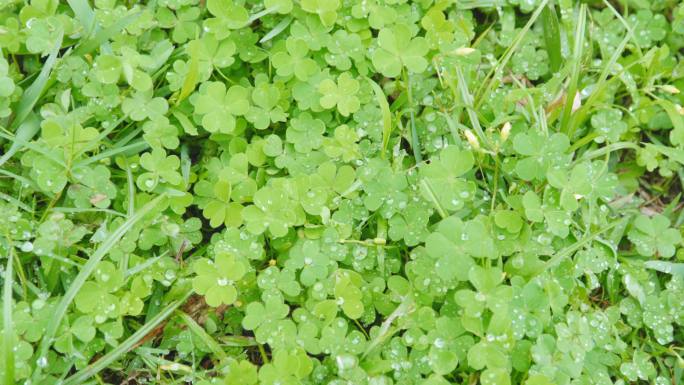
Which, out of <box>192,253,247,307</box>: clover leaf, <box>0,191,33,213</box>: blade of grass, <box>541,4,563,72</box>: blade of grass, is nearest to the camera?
<box>192,253,247,307</box>: clover leaf

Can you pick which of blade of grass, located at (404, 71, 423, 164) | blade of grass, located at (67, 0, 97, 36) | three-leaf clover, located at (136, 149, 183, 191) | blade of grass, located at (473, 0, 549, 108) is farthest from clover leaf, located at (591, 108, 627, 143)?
blade of grass, located at (67, 0, 97, 36)

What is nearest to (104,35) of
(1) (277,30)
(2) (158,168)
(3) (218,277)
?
(2) (158,168)

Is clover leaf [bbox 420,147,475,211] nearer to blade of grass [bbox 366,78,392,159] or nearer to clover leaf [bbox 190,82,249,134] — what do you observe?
blade of grass [bbox 366,78,392,159]

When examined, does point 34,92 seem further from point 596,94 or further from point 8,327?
point 596,94

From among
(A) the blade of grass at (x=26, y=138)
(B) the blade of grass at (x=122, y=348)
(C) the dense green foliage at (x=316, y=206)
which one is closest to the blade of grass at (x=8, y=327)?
(C) the dense green foliage at (x=316, y=206)

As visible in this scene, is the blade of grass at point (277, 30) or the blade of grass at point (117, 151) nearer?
the blade of grass at point (117, 151)

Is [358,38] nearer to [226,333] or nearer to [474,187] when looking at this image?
[474,187]

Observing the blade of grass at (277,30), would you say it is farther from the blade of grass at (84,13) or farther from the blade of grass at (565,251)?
the blade of grass at (565,251)
